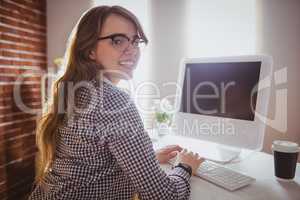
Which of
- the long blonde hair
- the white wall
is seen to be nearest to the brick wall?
the long blonde hair

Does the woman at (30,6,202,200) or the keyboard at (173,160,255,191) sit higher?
the woman at (30,6,202,200)

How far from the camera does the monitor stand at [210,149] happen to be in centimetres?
133

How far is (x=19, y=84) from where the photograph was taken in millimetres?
2436

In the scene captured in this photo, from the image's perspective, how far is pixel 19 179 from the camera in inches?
99.0

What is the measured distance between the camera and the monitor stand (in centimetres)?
133

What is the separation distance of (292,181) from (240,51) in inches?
50.1

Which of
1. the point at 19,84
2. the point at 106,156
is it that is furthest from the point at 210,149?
the point at 19,84

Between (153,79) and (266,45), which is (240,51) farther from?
(153,79)

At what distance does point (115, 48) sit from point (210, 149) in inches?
31.6

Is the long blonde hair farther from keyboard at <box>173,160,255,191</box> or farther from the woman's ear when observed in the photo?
keyboard at <box>173,160,255,191</box>

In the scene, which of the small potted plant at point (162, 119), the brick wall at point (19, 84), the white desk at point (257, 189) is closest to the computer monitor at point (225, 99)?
the white desk at point (257, 189)

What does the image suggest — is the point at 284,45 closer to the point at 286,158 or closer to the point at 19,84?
the point at 286,158

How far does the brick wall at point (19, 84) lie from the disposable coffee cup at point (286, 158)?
6.87 ft

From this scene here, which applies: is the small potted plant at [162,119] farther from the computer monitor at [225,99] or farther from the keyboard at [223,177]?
the keyboard at [223,177]
